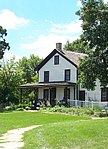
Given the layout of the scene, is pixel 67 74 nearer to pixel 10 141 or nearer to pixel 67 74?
pixel 67 74

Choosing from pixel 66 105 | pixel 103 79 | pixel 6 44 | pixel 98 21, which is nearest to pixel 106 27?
pixel 98 21

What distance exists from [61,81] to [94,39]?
48.6ft

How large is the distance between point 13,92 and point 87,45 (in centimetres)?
1956

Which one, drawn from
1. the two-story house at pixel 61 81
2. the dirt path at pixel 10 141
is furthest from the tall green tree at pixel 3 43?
the dirt path at pixel 10 141

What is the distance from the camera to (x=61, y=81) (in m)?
47.8

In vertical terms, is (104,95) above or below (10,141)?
above

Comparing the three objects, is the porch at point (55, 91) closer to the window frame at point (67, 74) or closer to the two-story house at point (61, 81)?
the two-story house at point (61, 81)

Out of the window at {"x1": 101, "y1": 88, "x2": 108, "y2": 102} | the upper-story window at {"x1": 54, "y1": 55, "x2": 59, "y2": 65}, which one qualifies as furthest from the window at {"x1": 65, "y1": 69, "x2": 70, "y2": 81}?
the window at {"x1": 101, "y1": 88, "x2": 108, "y2": 102}

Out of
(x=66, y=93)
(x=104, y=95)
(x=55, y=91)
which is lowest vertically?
(x=104, y=95)

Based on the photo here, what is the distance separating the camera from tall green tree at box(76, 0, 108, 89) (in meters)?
33.7

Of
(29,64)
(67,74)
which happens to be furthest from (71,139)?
(29,64)

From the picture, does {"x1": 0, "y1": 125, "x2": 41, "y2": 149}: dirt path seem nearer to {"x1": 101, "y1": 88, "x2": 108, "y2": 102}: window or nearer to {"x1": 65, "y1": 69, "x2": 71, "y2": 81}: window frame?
{"x1": 101, "y1": 88, "x2": 108, "y2": 102}: window

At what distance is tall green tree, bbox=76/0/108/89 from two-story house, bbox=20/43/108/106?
9883 millimetres

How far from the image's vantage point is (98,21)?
3400 centimetres
